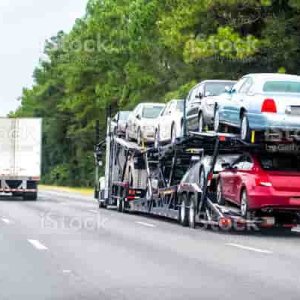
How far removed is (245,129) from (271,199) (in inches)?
64.0

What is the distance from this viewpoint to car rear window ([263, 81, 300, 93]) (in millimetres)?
19219

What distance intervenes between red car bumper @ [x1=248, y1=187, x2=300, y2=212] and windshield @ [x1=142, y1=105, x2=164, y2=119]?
10.6m

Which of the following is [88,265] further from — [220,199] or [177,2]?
[177,2]

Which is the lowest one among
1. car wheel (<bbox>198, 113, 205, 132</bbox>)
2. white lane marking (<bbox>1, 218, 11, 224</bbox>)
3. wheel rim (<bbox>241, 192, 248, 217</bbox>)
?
white lane marking (<bbox>1, 218, 11, 224</bbox>)

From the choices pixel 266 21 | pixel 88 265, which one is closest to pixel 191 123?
pixel 88 265

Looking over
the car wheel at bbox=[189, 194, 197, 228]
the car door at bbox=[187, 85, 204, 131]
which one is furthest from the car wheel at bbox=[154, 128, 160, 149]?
the car wheel at bbox=[189, 194, 197, 228]

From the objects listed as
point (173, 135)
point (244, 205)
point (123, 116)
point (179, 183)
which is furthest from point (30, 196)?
point (244, 205)

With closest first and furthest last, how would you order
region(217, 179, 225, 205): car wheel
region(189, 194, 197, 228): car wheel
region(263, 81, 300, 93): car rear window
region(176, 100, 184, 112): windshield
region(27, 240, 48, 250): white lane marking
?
1. region(27, 240, 48, 250): white lane marking
2. region(263, 81, 300, 93): car rear window
3. region(217, 179, 225, 205): car wheel
4. region(189, 194, 197, 228): car wheel
5. region(176, 100, 184, 112): windshield

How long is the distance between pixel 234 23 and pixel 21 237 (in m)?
20.7

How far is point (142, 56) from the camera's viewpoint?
5509 cm

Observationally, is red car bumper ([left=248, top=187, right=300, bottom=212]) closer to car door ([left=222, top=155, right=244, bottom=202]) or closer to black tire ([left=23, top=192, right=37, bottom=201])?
car door ([left=222, top=155, right=244, bottom=202])

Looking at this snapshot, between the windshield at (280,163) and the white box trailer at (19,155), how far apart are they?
72.8 ft

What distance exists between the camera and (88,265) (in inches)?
532

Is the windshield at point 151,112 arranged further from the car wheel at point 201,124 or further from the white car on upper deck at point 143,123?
the car wheel at point 201,124
